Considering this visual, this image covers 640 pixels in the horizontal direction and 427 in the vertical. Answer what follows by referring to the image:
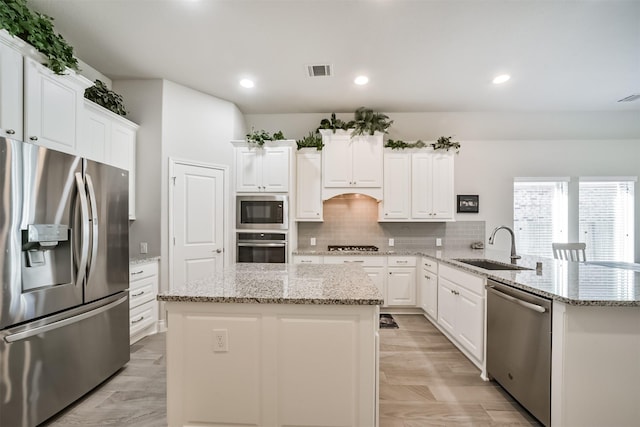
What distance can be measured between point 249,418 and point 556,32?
12.4ft

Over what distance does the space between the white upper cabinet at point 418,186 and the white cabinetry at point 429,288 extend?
757 mm

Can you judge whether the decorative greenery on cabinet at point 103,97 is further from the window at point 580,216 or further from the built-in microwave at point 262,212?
the window at point 580,216

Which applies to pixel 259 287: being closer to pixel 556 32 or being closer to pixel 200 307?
pixel 200 307

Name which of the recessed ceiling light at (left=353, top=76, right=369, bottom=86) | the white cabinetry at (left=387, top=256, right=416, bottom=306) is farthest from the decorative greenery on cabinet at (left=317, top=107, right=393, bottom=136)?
the white cabinetry at (left=387, top=256, right=416, bottom=306)

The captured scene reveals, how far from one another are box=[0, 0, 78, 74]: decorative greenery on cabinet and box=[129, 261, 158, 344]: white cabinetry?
1816 millimetres

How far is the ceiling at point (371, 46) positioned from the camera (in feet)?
7.05

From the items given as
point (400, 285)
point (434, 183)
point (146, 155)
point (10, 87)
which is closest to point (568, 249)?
point (434, 183)

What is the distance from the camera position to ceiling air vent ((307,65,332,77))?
295cm

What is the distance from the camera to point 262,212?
376 cm

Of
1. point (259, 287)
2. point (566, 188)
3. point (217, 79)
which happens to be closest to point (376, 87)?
point (217, 79)

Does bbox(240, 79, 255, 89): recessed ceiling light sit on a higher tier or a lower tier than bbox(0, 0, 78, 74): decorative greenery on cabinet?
higher

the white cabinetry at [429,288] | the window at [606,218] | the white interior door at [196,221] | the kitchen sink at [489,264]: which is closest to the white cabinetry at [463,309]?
the white cabinetry at [429,288]

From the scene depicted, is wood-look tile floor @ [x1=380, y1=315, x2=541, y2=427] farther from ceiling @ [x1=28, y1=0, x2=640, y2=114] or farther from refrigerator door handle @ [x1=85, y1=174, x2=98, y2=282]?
ceiling @ [x1=28, y1=0, x2=640, y2=114]

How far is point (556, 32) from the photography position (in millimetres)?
2361
